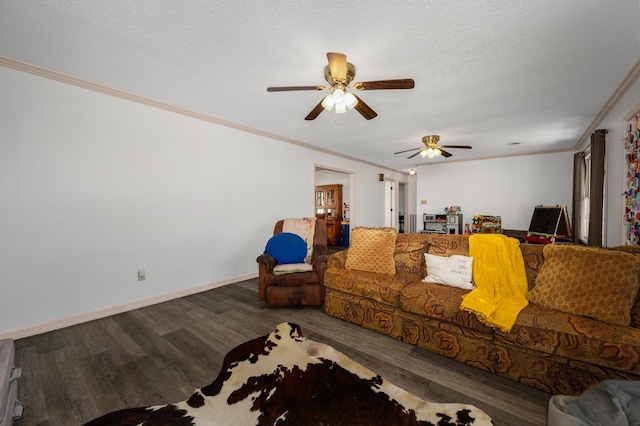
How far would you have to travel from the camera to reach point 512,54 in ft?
6.75

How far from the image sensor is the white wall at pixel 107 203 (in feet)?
7.23

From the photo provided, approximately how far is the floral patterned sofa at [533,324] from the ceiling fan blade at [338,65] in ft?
5.97

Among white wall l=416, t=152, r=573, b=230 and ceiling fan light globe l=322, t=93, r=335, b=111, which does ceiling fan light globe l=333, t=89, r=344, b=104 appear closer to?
ceiling fan light globe l=322, t=93, r=335, b=111

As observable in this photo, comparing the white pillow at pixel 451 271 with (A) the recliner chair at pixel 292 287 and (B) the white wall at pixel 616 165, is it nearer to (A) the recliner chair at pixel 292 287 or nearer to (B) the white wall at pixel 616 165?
(A) the recliner chair at pixel 292 287

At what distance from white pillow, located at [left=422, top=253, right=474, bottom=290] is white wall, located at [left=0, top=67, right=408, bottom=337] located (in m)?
2.84

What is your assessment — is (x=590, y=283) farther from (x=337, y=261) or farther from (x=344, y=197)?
(x=344, y=197)

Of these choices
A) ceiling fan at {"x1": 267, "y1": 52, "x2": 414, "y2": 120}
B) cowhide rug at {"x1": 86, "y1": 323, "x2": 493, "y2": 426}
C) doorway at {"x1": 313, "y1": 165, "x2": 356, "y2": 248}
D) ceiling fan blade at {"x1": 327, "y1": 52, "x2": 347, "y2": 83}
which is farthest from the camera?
doorway at {"x1": 313, "y1": 165, "x2": 356, "y2": 248}

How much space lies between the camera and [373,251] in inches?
104

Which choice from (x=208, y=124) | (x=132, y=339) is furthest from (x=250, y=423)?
(x=208, y=124)

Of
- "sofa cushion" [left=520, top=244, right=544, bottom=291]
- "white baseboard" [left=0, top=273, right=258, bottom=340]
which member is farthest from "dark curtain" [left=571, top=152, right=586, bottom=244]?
"white baseboard" [left=0, top=273, right=258, bottom=340]

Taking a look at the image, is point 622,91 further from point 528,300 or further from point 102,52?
point 102,52

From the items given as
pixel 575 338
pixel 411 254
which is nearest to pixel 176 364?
pixel 411 254

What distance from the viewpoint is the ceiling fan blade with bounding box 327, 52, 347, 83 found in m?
1.75

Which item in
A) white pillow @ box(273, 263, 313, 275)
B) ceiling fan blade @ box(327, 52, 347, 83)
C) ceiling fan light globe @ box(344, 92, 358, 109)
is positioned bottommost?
white pillow @ box(273, 263, 313, 275)
